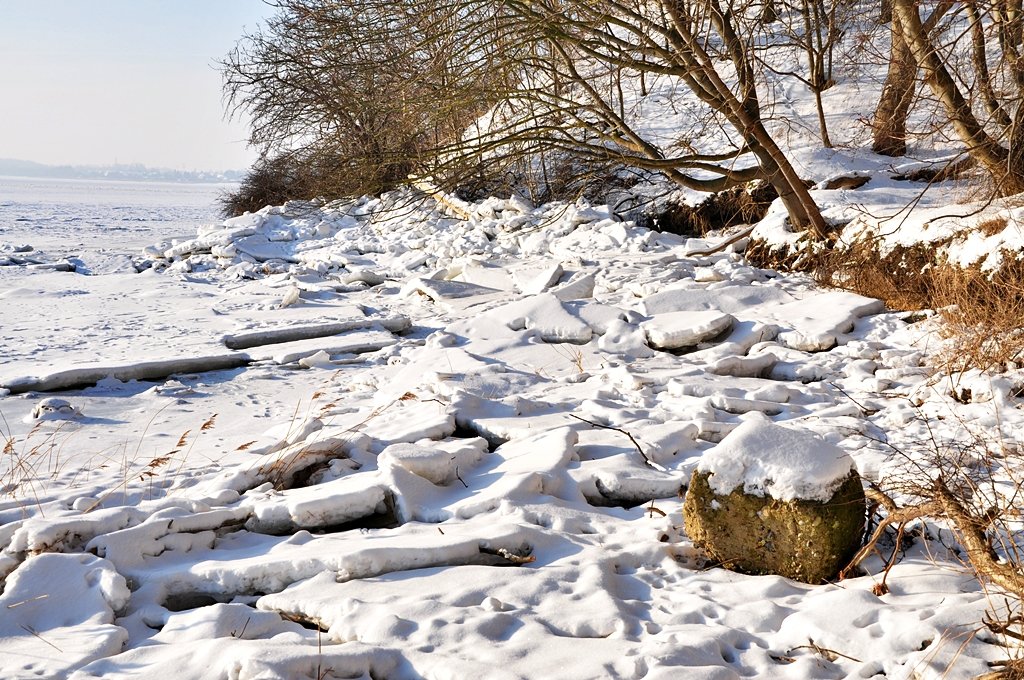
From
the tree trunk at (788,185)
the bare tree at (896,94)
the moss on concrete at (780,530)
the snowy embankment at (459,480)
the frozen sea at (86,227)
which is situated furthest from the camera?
the frozen sea at (86,227)

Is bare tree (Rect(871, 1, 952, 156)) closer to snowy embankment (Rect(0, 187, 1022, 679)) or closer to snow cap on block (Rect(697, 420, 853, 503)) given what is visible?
snowy embankment (Rect(0, 187, 1022, 679))

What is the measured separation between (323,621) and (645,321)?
4737mm

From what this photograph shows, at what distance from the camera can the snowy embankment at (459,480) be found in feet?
8.20

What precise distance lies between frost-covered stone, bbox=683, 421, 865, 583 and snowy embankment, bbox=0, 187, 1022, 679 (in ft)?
0.35

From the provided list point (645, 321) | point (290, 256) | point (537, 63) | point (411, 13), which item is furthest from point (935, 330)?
point (290, 256)

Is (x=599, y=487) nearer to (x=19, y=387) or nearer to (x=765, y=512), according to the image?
(x=765, y=512)

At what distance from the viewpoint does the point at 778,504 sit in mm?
2910

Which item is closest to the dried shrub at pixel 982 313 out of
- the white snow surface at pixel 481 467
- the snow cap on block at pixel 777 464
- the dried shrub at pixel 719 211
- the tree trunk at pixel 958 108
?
the white snow surface at pixel 481 467

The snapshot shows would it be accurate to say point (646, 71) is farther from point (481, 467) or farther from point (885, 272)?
point (481, 467)

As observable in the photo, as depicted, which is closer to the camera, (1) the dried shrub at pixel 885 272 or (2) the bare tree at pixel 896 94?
(2) the bare tree at pixel 896 94

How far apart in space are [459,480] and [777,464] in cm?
160

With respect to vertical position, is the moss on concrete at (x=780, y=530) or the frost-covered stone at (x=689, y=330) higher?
the frost-covered stone at (x=689, y=330)

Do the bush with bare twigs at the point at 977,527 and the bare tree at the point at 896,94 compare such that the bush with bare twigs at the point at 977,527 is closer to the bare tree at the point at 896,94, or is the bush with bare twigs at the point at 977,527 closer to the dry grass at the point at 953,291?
the dry grass at the point at 953,291

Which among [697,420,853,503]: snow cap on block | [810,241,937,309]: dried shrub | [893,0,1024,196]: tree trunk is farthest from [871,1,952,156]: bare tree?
[697,420,853,503]: snow cap on block
